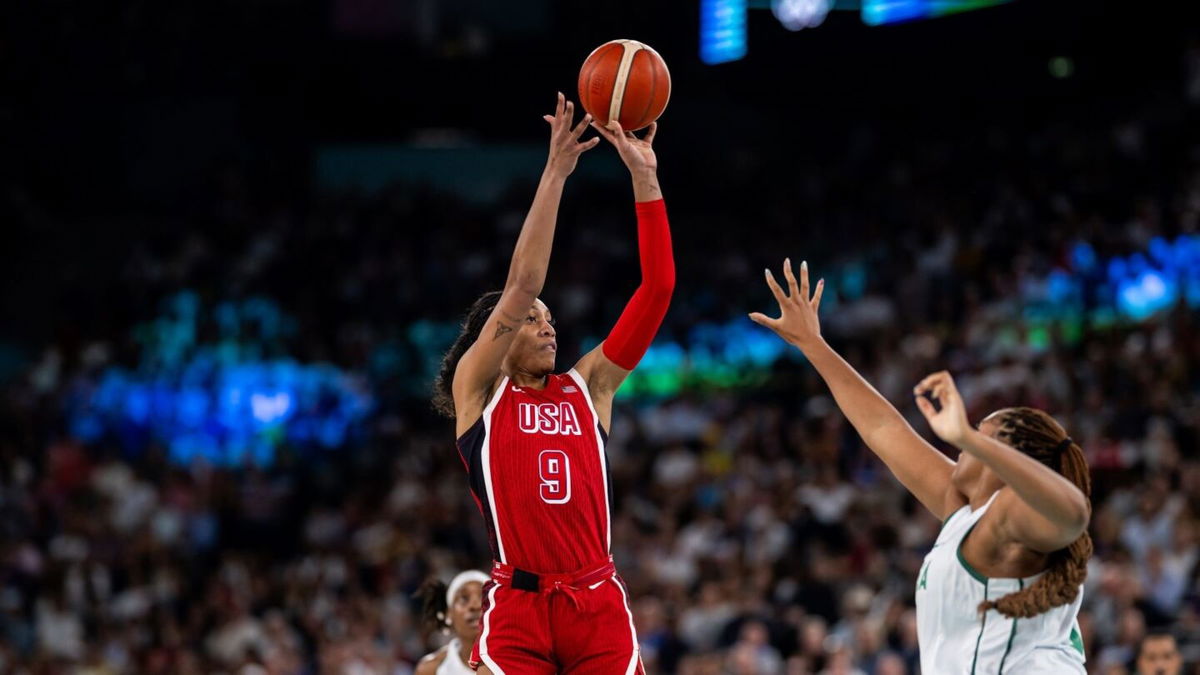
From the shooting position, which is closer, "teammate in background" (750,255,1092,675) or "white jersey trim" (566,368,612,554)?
"teammate in background" (750,255,1092,675)

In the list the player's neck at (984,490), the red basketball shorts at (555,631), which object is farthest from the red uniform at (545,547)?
the player's neck at (984,490)

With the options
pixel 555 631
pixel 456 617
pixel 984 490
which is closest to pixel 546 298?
pixel 456 617

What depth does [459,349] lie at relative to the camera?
18.7 feet

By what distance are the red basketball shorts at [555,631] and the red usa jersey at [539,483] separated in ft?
0.22

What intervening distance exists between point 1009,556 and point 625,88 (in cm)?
237

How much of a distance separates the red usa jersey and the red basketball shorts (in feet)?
0.22

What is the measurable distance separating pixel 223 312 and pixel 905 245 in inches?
319

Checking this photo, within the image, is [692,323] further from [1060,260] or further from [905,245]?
[1060,260]

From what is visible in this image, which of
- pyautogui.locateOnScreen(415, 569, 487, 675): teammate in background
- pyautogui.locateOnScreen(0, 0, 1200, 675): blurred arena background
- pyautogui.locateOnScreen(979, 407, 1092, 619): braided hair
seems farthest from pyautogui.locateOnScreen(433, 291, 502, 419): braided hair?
pyautogui.locateOnScreen(0, 0, 1200, 675): blurred arena background

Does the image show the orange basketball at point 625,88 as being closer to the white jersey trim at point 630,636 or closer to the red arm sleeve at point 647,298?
the red arm sleeve at point 647,298

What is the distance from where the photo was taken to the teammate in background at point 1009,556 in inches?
153

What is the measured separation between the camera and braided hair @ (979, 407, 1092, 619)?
162 inches

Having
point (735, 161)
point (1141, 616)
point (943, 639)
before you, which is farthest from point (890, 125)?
point (943, 639)

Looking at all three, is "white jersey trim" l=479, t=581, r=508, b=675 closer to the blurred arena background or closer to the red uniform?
the red uniform
